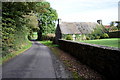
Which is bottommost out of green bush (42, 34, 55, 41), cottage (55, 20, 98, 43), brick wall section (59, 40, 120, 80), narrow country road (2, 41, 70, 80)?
narrow country road (2, 41, 70, 80)

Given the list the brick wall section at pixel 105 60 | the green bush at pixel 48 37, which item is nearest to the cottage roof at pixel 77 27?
the green bush at pixel 48 37

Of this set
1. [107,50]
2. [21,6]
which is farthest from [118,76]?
[21,6]

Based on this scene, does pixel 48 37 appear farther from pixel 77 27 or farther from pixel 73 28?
pixel 77 27

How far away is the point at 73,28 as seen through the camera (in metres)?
37.7

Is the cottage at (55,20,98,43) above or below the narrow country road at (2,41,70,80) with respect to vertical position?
above

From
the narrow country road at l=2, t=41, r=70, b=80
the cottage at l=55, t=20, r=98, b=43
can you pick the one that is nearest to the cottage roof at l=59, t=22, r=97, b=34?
the cottage at l=55, t=20, r=98, b=43

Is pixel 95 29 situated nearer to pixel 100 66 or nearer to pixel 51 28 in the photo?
pixel 51 28

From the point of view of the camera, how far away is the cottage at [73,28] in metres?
35.1

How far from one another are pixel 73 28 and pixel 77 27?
1.76 metres

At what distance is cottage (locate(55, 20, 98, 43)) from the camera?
35094 mm

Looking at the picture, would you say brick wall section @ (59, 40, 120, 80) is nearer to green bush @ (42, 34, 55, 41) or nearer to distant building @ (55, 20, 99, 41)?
distant building @ (55, 20, 99, 41)

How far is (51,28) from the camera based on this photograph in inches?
2052

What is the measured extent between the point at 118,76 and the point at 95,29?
36418mm

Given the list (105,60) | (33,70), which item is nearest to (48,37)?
(33,70)
